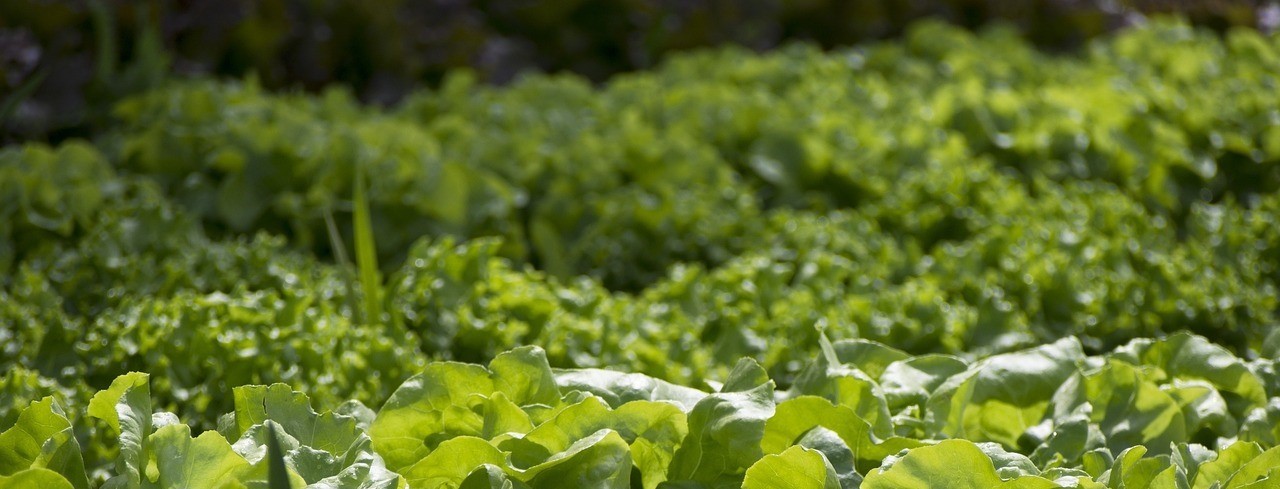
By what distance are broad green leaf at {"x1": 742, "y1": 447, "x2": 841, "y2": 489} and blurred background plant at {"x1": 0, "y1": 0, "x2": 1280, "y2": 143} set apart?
2.14m

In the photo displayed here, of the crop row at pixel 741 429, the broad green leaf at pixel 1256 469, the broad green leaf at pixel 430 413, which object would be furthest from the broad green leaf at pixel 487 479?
the broad green leaf at pixel 1256 469

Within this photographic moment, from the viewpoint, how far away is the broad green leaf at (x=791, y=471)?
4.11ft

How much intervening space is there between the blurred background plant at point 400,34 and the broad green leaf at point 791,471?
2142mm

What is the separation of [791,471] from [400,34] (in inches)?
151

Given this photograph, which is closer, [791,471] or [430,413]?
[791,471]

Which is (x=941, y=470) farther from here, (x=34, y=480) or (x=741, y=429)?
(x=34, y=480)

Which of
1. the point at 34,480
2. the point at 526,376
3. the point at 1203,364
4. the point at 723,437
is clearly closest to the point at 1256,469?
the point at 1203,364

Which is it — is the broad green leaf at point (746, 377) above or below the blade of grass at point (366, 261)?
above

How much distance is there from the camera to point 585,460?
1305 mm

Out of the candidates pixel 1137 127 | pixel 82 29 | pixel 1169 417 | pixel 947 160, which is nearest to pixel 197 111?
pixel 82 29

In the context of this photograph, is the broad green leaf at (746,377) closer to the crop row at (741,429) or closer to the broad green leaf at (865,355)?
the crop row at (741,429)

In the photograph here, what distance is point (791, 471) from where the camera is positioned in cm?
126

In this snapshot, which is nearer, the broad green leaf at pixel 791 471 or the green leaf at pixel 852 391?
the broad green leaf at pixel 791 471

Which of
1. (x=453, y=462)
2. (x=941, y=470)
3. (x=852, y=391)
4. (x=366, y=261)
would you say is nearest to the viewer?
(x=941, y=470)
